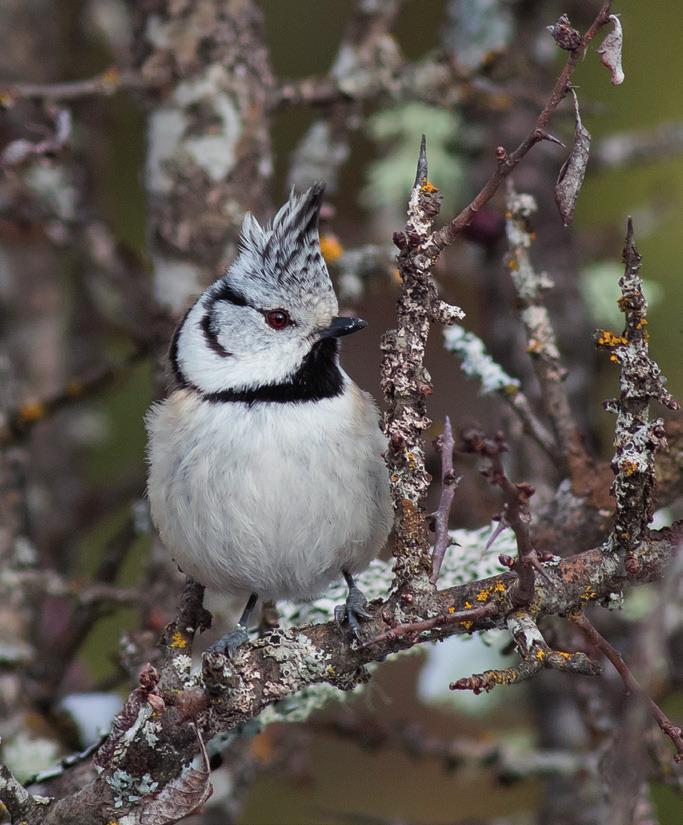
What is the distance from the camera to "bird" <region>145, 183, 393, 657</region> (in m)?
2.38

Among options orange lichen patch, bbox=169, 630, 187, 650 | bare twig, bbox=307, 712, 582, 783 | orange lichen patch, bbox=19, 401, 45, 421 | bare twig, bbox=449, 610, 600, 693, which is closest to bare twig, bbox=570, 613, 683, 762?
bare twig, bbox=449, 610, 600, 693

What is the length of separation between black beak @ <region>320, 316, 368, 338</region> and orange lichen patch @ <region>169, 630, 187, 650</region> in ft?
2.55

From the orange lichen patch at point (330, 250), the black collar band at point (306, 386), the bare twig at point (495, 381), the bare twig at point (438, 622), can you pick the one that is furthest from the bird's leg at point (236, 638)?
the orange lichen patch at point (330, 250)

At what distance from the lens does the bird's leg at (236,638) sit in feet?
7.34

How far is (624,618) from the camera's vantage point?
3422 mm

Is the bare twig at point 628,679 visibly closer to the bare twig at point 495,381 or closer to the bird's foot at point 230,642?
the bird's foot at point 230,642

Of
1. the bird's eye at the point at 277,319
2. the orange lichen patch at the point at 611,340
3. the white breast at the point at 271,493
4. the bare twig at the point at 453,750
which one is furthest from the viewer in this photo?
the bare twig at the point at 453,750

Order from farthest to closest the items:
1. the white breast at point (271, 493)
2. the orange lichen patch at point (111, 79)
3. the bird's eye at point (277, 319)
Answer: the orange lichen patch at point (111, 79) → the bird's eye at point (277, 319) → the white breast at point (271, 493)

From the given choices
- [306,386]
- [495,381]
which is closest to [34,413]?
[306,386]

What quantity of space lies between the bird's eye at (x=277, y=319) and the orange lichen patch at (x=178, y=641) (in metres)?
0.80

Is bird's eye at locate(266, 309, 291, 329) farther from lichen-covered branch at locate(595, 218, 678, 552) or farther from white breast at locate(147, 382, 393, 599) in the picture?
lichen-covered branch at locate(595, 218, 678, 552)

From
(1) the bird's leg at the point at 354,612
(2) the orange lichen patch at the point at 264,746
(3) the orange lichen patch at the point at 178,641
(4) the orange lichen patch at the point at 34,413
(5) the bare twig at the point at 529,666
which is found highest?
(5) the bare twig at the point at 529,666

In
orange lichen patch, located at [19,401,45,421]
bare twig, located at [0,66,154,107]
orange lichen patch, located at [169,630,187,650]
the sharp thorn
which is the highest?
the sharp thorn

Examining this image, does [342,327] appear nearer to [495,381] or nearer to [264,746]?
[495,381]
